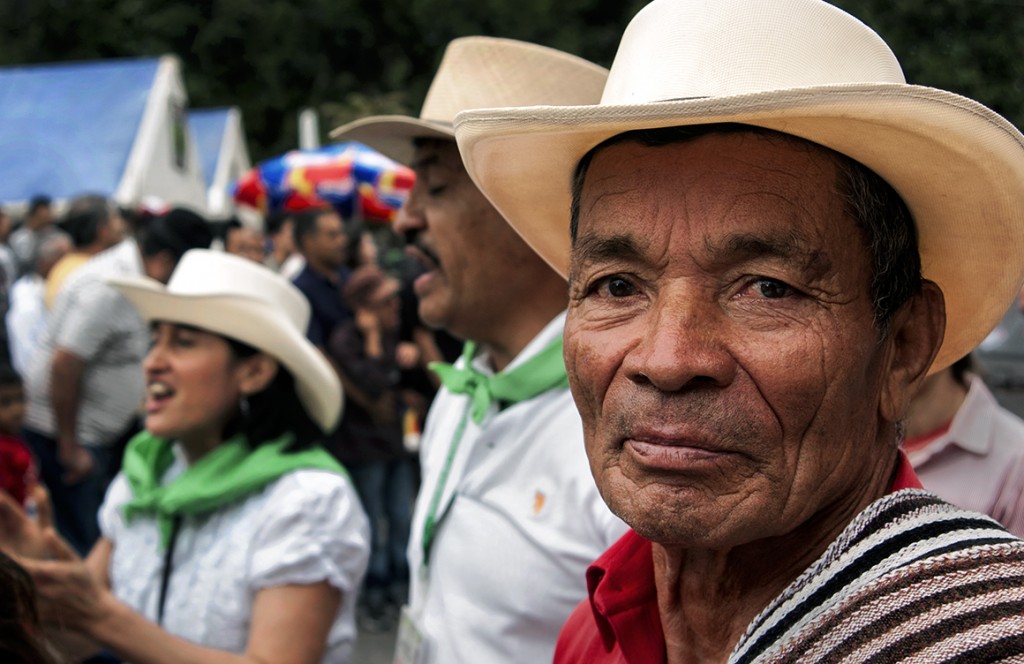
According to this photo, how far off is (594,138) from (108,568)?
2482 millimetres

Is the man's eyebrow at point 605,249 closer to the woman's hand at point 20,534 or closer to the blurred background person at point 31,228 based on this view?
the woman's hand at point 20,534

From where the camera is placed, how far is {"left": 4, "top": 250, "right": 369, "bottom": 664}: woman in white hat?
2.83 m

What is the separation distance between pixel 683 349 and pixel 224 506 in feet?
6.73

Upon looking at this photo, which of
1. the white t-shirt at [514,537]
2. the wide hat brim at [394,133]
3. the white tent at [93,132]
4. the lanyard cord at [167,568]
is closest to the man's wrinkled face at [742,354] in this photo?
the white t-shirt at [514,537]

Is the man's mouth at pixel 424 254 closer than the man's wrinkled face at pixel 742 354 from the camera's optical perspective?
No

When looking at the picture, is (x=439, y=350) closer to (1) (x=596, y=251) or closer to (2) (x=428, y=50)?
(1) (x=596, y=251)

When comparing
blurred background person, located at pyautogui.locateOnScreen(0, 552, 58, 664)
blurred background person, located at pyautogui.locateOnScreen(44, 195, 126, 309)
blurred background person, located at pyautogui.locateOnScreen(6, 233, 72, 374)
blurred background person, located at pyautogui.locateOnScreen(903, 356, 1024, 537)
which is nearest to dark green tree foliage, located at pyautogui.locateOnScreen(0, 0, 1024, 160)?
blurred background person, located at pyautogui.locateOnScreen(6, 233, 72, 374)

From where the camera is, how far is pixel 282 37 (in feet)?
114

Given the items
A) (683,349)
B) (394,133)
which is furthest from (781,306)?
(394,133)

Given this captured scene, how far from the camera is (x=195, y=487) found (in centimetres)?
312

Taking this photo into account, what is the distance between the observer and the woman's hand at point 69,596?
2699 millimetres

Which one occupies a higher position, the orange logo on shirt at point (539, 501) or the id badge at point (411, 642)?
the orange logo on shirt at point (539, 501)

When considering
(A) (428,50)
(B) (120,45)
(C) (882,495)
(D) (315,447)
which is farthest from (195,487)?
(B) (120,45)

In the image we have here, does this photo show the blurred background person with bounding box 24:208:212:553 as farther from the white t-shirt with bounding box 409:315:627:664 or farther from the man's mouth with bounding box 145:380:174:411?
the white t-shirt with bounding box 409:315:627:664
